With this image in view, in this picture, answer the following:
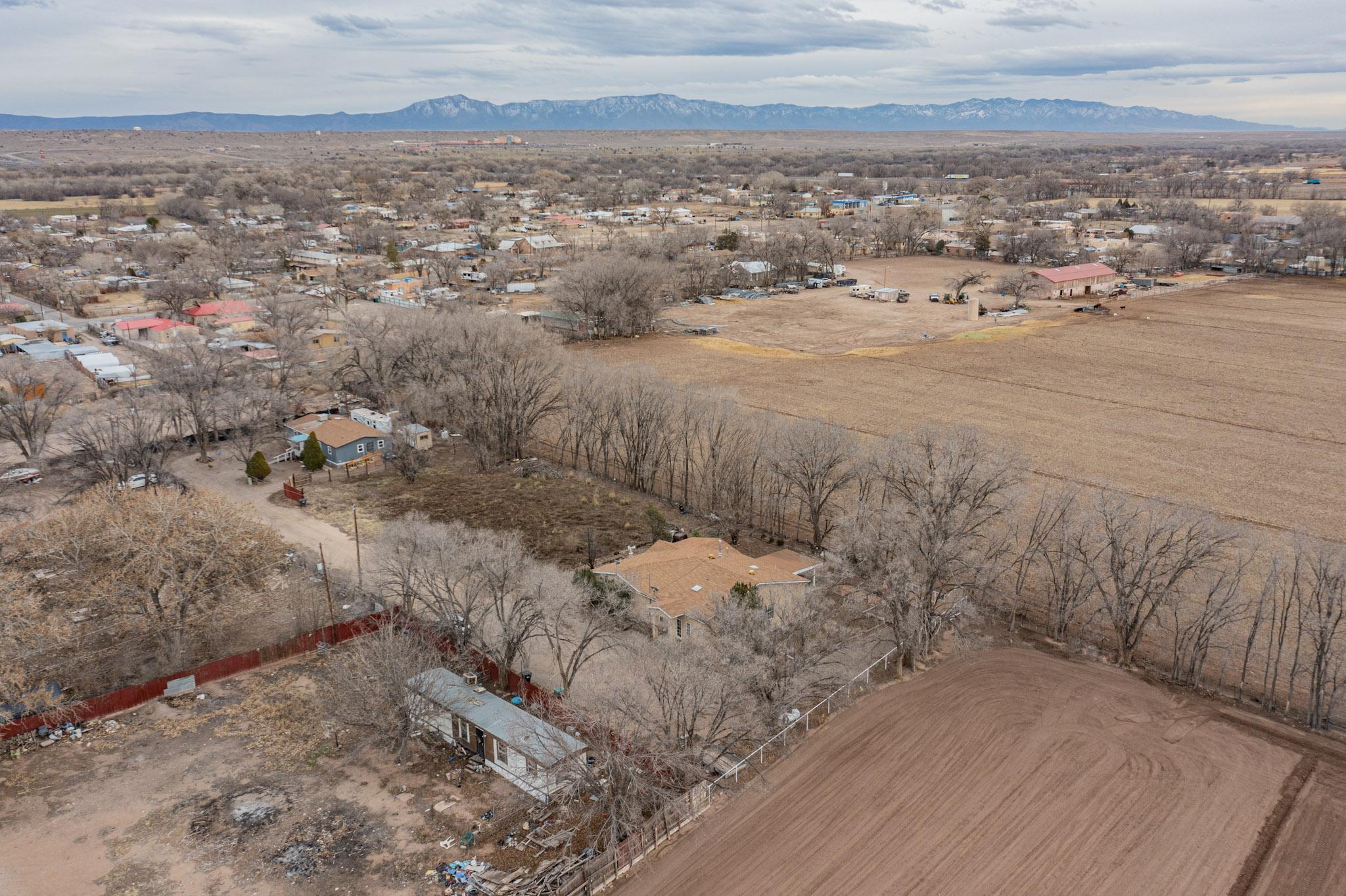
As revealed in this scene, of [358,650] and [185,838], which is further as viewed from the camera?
[358,650]

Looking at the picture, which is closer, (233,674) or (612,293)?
(233,674)

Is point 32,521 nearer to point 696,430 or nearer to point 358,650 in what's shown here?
point 358,650

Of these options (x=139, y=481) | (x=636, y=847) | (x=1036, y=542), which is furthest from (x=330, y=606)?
(x=1036, y=542)

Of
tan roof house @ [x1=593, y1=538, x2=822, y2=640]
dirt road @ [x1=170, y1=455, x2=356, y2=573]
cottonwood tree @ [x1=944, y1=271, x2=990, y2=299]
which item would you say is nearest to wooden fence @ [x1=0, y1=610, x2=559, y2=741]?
tan roof house @ [x1=593, y1=538, x2=822, y2=640]

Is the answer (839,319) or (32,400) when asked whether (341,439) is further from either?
(839,319)

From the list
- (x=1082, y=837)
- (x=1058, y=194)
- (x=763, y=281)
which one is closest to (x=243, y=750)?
(x=1082, y=837)

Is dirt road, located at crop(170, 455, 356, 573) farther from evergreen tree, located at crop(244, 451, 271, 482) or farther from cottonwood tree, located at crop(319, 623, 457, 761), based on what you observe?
cottonwood tree, located at crop(319, 623, 457, 761)
